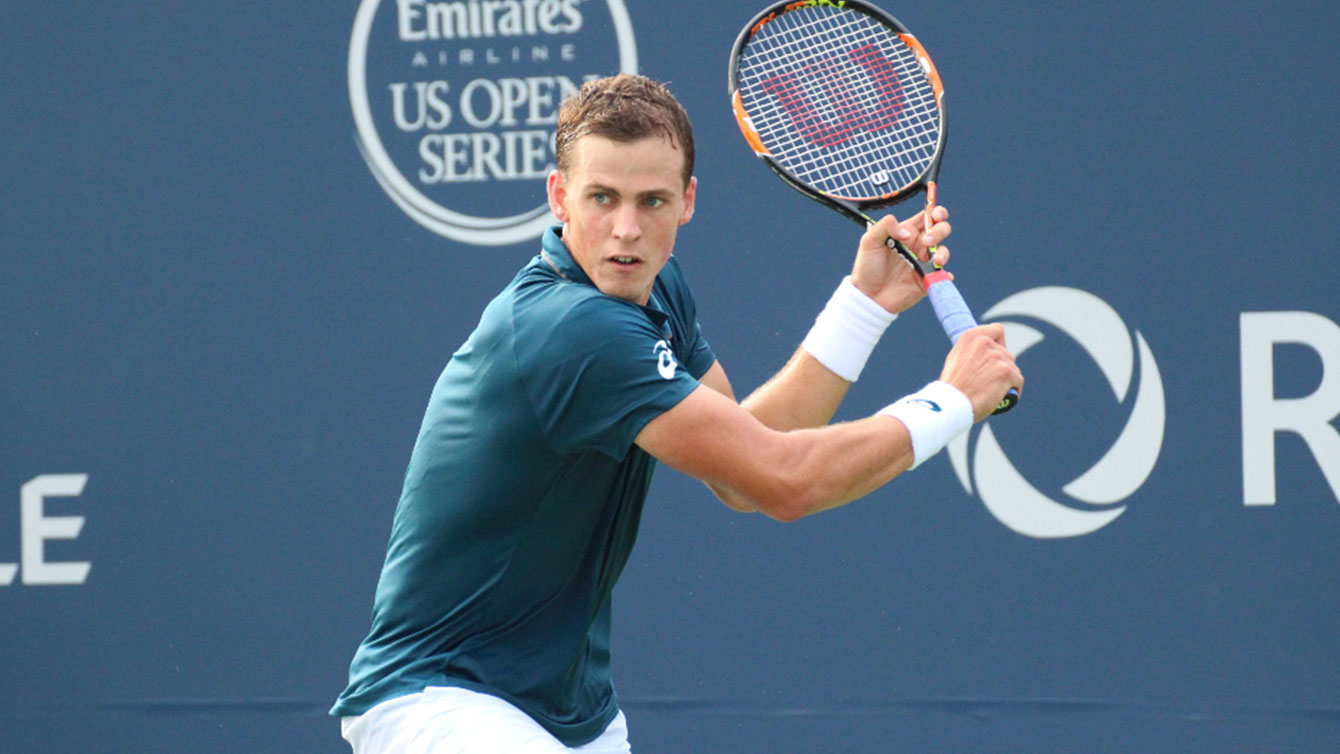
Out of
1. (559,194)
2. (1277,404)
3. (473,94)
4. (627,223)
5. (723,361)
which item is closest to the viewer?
(627,223)

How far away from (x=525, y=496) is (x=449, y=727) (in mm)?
388

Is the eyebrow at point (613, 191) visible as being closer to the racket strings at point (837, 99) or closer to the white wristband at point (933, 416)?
the white wristband at point (933, 416)

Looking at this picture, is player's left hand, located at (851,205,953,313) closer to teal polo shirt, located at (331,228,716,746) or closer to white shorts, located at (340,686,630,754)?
teal polo shirt, located at (331,228,716,746)

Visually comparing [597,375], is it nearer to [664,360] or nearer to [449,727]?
[664,360]

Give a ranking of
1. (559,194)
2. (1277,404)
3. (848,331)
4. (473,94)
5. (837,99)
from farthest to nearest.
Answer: (473,94), (1277,404), (837,99), (848,331), (559,194)

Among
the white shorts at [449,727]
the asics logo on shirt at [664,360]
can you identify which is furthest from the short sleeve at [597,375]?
the white shorts at [449,727]

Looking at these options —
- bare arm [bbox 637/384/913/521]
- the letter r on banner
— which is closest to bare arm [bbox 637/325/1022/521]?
bare arm [bbox 637/384/913/521]

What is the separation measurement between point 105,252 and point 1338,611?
11.7 feet

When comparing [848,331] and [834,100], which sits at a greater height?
[834,100]

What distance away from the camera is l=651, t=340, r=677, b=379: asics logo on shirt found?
8.57 ft

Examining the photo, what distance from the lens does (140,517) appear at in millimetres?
4898

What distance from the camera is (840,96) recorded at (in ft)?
12.6

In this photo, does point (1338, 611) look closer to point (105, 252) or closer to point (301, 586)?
point (301, 586)

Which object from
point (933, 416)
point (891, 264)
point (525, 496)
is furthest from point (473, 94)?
point (933, 416)
